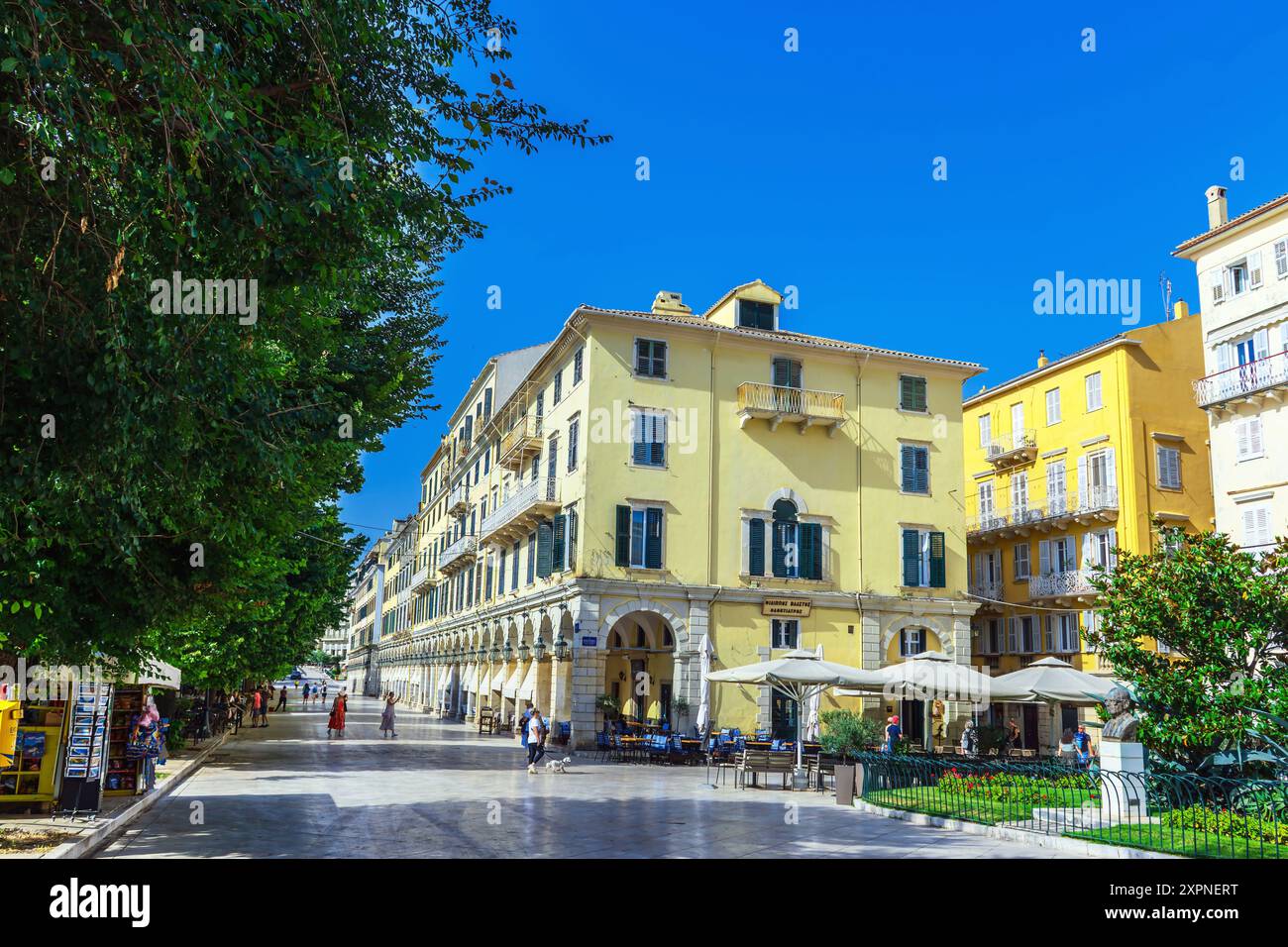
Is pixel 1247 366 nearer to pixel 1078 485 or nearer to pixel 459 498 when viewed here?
pixel 1078 485

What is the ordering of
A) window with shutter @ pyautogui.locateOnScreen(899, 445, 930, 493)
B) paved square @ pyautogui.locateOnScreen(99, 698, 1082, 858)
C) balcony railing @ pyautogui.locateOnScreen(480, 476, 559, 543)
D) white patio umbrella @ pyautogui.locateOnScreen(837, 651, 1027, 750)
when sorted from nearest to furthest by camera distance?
paved square @ pyautogui.locateOnScreen(99, 698, 1082, 858)
white patio umbrella @ pyautogui.locateOnScreen(837, 651, 1027, 750)
balcony railing @ pyautogui.locateOnScreen(480, 476, 559, 543)
window with shutter @ pyautogui.locateOnScreen(899, 445, 930, 493)

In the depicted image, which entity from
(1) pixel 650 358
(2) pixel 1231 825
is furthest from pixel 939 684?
(1) pixel 650 358

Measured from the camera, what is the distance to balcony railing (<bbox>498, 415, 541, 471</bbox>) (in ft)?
121

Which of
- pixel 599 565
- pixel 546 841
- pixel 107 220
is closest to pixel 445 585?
pixel 599 565

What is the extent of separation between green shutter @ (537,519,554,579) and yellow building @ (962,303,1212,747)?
16060mm

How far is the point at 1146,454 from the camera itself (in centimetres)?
3519

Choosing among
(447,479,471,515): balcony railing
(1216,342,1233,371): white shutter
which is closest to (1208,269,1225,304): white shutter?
(1216,342,1233,371): white shutter

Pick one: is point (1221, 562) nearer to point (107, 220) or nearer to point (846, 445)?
point (107, 220)

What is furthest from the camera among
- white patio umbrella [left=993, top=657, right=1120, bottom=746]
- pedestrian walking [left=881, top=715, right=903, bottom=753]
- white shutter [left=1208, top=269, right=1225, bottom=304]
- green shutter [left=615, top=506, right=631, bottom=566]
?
white shutter [left=1208, top=269, right=1225, bottom=304]

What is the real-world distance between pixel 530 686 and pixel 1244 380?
24060 millimetres

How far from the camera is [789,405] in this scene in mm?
33062

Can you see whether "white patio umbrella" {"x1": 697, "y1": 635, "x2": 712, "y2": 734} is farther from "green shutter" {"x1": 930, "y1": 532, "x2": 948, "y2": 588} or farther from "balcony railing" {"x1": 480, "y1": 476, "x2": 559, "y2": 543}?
"green shutter" {"x1": 930, "y1": 532, "x2": 948, "y2": 588}

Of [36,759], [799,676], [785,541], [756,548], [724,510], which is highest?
[724,510]

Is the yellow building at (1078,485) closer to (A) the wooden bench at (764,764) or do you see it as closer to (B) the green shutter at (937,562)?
(B) the green shutter at (937,562)
